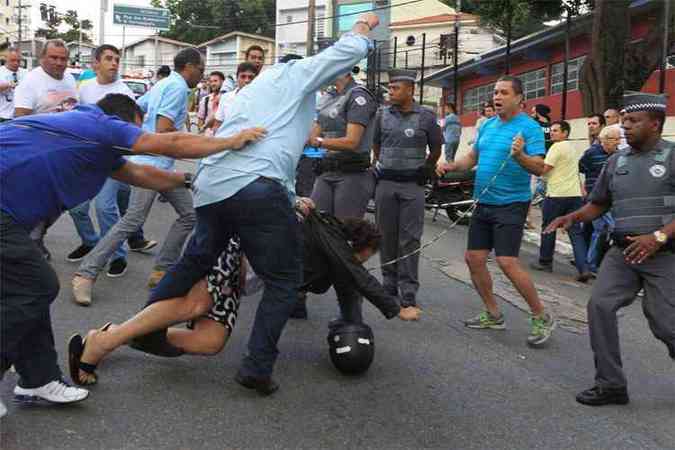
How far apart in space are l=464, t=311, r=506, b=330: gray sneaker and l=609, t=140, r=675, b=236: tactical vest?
158 cm

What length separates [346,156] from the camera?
589cm

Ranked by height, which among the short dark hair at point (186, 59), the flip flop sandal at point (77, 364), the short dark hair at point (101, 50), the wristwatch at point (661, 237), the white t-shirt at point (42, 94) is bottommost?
the flip flop sandal at point (77, 364)

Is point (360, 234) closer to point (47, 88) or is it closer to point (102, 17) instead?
point (47, 88)

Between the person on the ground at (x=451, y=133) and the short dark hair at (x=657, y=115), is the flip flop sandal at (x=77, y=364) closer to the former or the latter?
the short dark hair at (x=657, y=115)

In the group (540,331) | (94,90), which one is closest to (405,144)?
(540,331)

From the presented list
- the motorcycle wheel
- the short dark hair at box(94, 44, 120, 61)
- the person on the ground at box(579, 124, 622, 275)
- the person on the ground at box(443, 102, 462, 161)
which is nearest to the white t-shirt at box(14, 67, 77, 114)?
the short dark hair at box(94, 44, 120, 61)

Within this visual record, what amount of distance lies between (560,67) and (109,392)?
852 inches

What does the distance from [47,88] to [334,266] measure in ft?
12.2

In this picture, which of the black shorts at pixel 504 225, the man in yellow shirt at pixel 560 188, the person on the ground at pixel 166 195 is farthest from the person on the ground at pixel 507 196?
the man in yellow shirt at pixel 560 188

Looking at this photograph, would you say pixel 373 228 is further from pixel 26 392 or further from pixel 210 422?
pixel 26 392

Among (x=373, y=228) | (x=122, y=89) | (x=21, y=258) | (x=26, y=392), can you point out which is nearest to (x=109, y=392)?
(x=26, y=392)

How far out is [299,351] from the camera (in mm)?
4922

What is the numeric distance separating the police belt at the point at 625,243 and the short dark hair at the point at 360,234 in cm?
140

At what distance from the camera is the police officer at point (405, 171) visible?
6.18 metres
